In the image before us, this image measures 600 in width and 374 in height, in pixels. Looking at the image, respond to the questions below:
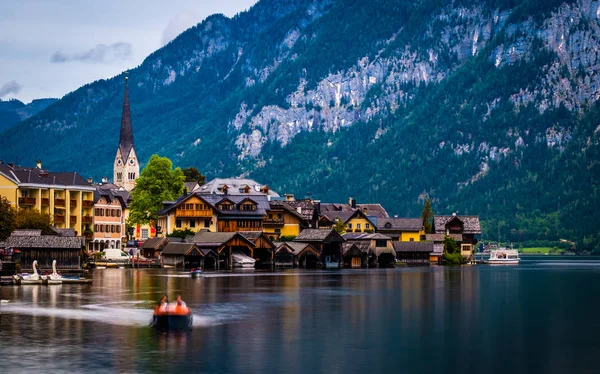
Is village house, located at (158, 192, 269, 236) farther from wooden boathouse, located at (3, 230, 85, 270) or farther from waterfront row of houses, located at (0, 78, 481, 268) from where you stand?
wooden boathouse, located at (3, 230, 85, 270)

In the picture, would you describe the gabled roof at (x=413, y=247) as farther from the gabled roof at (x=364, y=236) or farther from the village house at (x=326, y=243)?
the village house at (x=326, y=243)

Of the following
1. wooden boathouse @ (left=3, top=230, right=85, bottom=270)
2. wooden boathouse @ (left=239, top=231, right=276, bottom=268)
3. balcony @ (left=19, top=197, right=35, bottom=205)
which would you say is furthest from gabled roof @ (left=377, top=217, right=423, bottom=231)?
wooden boathouse @ (left=3, top=230, right=85, bottom=270)

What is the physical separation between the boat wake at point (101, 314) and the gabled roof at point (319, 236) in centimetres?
8439

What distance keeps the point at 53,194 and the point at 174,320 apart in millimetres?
102782

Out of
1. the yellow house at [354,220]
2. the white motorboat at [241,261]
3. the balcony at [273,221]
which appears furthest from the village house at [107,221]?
the yellow house at [354,220]

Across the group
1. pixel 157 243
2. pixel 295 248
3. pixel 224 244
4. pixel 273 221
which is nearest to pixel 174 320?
pixel 224 244

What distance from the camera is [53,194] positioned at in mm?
161250

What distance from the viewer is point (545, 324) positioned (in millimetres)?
69188

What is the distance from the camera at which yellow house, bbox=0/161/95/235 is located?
151750mm

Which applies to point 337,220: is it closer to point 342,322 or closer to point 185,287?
point 185,287

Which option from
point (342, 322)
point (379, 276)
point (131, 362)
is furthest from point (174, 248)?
point (131, 362)

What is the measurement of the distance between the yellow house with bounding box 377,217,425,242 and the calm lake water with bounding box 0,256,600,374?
301 ft

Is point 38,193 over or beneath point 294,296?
over

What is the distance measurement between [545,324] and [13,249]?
216 feet
